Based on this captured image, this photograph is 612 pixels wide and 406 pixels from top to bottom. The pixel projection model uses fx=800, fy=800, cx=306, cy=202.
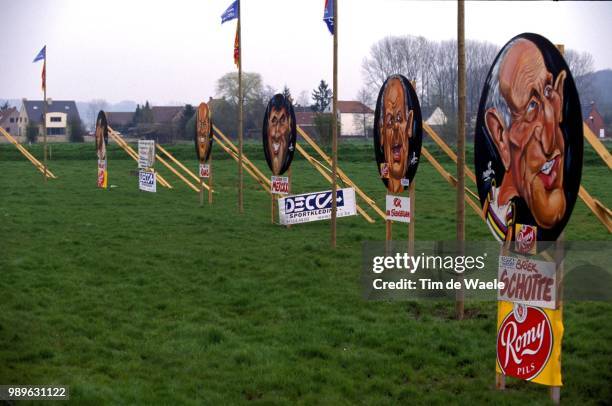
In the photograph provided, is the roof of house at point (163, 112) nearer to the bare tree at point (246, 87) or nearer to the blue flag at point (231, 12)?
the bare tree at point (246, 87)

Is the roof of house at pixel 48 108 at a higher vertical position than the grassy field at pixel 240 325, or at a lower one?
higher

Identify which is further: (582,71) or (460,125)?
(460,125)

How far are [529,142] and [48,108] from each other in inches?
4144

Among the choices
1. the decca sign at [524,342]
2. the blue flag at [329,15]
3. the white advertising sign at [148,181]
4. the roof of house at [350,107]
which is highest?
the roof of house at [350,107]

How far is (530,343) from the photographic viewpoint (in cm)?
683

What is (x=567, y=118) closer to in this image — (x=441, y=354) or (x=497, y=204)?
(x=497, y=204)

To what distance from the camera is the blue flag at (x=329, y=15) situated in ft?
47.5

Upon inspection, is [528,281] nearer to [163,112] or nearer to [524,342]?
[524,342]

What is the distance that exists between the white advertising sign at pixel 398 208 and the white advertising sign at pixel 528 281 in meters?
4.95

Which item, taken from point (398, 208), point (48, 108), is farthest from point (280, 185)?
point (48, 108)

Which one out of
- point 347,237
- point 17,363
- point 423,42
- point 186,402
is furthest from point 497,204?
point 423,42

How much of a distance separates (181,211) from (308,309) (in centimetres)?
1266

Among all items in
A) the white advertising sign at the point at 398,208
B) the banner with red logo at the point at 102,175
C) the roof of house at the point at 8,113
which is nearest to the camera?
the white advertising sign at the point at 398,208

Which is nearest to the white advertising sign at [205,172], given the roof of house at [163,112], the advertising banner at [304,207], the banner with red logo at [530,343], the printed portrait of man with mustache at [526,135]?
the advertising banner at [304,207]
